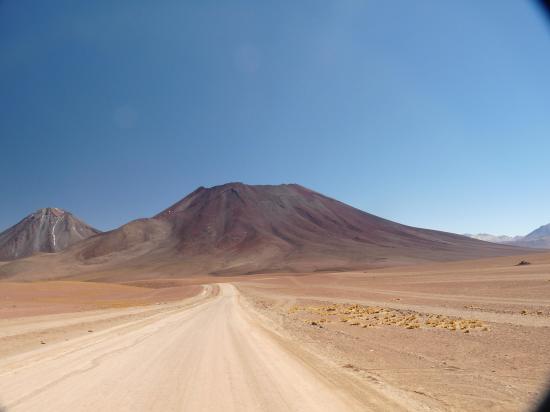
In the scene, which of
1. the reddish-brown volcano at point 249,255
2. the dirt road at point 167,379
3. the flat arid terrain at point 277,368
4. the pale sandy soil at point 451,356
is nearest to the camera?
the dirt road at point 167,379

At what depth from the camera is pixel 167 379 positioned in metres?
9.32

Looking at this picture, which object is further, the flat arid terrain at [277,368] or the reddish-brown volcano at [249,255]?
the reddish-brown volcano at [249,255]

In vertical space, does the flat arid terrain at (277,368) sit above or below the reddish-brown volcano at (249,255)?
below

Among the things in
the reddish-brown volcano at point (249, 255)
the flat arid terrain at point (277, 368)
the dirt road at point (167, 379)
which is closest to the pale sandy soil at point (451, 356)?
the flat arid terrain at point (277, 368)

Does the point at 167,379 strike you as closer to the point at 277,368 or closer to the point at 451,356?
the point at 277,368

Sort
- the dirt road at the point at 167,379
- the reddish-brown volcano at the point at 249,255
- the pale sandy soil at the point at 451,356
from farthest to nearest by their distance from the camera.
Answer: the reddish-brown volcano at the point at 249,255 → the pale sandy soil at the point at 451,356 → the dirt road at the point at 167,379

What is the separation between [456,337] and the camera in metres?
17.1

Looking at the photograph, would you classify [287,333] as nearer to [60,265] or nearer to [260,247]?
[260,247]

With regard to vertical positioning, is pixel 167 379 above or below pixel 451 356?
above

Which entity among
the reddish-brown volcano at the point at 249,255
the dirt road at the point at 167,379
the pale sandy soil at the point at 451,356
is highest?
the reddish-brown volcano at the point at 249,255

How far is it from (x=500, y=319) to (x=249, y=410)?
62.5 ft

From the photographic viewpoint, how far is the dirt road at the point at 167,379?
7398 mm

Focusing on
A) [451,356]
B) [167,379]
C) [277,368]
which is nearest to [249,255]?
[451,356]

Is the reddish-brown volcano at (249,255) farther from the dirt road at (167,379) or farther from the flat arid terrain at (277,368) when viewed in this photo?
the dirt road at (167,379)
